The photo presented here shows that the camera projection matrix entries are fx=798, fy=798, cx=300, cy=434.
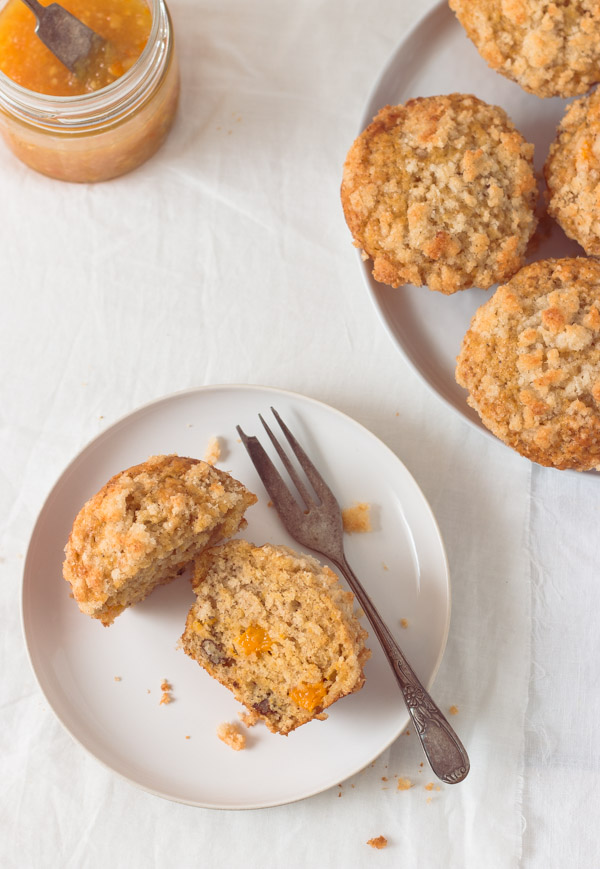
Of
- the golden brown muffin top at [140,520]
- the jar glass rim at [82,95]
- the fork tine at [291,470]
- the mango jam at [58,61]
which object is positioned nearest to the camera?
the golden brown muffin top at [140,520]

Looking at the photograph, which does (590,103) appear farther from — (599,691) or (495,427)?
(599,691)

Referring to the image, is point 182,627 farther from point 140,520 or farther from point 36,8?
point 36,8

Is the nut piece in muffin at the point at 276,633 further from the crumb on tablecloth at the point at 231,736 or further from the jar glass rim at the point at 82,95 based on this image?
the jar glass rim at the point at 82,95

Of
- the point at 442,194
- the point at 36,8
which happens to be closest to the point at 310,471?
the point at 442,194

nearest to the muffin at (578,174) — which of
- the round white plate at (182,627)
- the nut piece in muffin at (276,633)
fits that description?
the round white plate at (182,627)

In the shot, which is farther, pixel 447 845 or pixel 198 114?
pixel 198 114

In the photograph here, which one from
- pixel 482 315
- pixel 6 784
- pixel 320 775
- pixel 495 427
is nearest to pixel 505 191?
pixel 482 315
